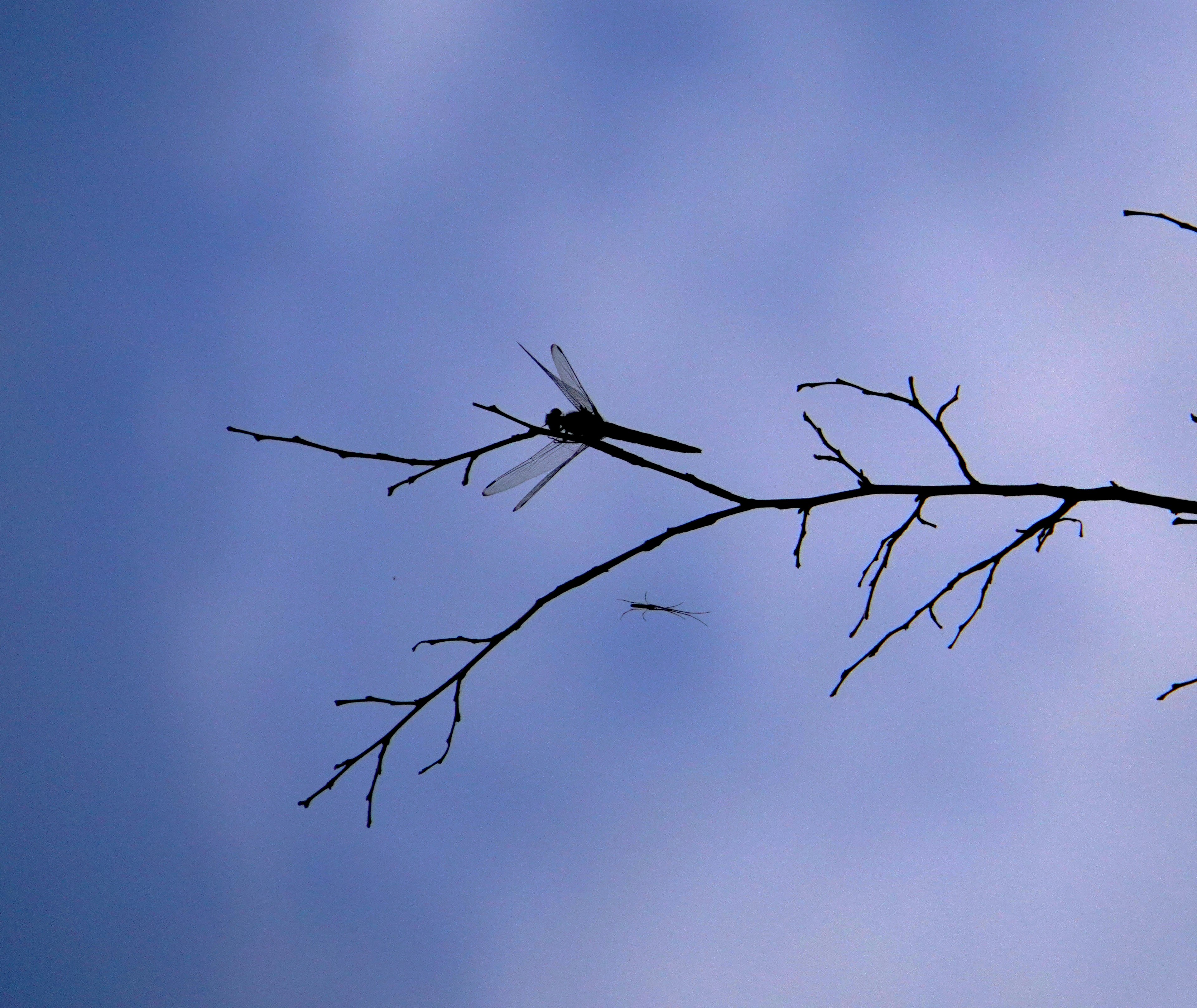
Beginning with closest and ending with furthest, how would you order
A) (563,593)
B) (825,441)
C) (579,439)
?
1. (563,593)
2. (579,439)
3. (825,441)

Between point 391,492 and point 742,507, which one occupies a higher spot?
point 742,507

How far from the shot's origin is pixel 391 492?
322cm

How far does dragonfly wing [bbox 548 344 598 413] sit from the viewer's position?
151 inches

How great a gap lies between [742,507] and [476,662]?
4.38ft

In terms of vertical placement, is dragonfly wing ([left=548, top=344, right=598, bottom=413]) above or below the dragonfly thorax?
above

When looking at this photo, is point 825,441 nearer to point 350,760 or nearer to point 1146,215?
point 1146,215

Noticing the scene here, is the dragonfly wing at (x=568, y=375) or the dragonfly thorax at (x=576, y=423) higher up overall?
the dragonfly wing at (x=568, y=375)

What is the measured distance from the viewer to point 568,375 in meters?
4.22

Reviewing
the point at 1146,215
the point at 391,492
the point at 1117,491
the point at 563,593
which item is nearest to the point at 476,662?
the point at 563,593

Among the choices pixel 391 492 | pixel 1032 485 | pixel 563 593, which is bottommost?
pixel 563 593

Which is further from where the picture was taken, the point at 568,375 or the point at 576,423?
the point at 568,375

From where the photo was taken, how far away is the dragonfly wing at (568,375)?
151 inches

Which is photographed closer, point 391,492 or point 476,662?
point 476,662

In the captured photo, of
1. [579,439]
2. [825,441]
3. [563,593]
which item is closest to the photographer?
[563,593]
